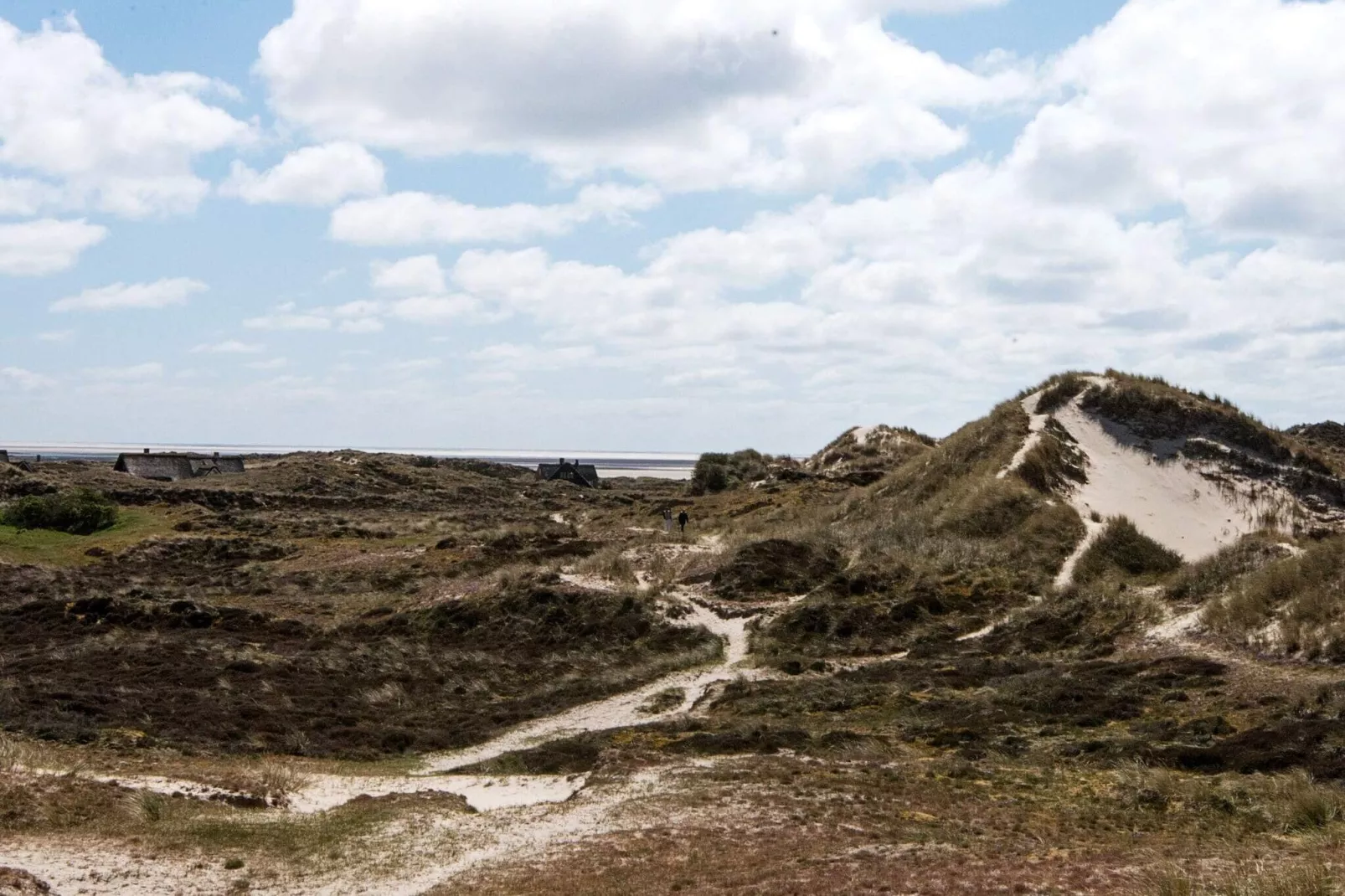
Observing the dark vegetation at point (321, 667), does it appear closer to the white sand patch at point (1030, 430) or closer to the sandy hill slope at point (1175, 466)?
the sandy hill slope at point (1175, 466)

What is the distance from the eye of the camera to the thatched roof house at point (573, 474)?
120 metres

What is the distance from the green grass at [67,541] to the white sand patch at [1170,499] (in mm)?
46683

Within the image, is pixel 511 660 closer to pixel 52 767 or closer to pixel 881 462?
pixel 52 767

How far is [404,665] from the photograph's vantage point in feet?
109

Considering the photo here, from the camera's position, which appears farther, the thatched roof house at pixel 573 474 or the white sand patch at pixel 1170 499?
the thatched roof house at pixel 573 474

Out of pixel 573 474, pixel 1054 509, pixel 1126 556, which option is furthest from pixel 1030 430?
pixel 573 474

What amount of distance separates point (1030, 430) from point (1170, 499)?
6.95 m

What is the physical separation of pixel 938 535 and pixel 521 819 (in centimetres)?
2841

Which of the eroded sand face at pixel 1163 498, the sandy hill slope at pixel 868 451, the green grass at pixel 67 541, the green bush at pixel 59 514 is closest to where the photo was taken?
the eroded sand face at pixel 1163 498

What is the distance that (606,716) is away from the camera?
27.5 m

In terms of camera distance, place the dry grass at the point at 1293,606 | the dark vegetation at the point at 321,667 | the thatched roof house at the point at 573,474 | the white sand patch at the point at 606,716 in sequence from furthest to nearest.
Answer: the thatched roof house at the point at 573,474
the dry grass at the point at 1293,606
the dark vegetation at the point at 321,667
the white sand patch at the point at 606,716

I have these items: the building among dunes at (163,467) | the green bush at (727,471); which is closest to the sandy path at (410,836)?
the green bush at (727,471)

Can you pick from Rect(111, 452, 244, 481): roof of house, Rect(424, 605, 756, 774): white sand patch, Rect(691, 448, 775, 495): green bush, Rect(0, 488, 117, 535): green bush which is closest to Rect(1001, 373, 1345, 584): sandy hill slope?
Rect(424, 605, 756, 774): white sand patch

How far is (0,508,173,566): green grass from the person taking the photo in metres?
55.6
